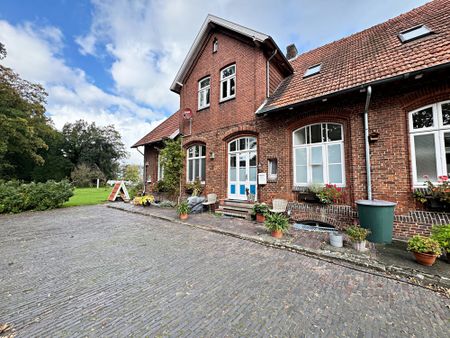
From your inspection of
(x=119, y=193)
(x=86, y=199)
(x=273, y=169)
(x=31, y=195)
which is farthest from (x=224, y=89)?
(x=86, y=199)

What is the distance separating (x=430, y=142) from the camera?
4.95 m

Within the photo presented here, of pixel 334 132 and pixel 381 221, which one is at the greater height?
pixel 334 132

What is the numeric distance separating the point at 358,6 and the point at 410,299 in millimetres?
9888

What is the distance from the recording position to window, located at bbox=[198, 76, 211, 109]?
10.4 metres

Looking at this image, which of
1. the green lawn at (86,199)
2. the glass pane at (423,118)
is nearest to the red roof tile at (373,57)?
the glass pane at (423,118)

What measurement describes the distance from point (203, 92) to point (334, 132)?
702 centimetres

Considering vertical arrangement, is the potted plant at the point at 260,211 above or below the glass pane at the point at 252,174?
below

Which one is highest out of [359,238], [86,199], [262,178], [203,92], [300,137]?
[203,92]

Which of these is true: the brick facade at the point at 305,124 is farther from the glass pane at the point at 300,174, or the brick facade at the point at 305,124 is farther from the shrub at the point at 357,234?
the shrub at the point at 357,234

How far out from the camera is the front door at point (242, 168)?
8352 millimetres

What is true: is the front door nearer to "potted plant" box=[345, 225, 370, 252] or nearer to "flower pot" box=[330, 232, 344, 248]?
"flower pot" box=[330, 232, 344, 248]

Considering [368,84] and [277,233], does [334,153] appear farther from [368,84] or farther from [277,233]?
[277,233]

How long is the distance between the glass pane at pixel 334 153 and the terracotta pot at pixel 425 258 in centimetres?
317

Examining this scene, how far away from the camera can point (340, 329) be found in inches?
86.9
